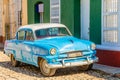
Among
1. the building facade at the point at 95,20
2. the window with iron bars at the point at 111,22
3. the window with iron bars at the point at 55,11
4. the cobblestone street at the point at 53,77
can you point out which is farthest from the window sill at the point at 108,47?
the window with iron bars at the point at 55,11

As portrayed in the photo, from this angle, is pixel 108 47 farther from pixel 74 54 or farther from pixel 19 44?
pixel 19 44

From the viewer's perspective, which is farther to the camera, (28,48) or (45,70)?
(28,48)

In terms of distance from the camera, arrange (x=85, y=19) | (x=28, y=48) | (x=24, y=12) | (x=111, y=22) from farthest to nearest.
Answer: (x=24, y=12) → (x=85, y=19) → (x=111, y=22) → (x=28, y=48)

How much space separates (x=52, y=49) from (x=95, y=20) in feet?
12.3

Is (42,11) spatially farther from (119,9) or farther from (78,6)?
(119,9)

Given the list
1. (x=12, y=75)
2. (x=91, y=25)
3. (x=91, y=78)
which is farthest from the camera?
(x=91, y=25)

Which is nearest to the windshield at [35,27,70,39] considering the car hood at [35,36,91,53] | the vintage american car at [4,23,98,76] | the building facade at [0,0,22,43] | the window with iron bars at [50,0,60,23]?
the vintage american car at [4,23,98,76]

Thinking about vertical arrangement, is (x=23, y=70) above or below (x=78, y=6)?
below

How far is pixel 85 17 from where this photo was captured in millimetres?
14211

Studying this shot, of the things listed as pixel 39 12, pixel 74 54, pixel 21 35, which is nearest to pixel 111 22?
pixel 74 54

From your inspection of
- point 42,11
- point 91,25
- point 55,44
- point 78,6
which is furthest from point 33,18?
point 55,44

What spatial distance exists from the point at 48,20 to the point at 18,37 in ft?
14.9

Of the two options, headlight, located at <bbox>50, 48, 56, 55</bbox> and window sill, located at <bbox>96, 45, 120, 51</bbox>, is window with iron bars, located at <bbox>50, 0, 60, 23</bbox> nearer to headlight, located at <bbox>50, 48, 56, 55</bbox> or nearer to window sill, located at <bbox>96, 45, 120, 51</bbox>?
window sill, located at <bbox>96, 45, 120, 51</bbox>

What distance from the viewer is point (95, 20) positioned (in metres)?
13.1
